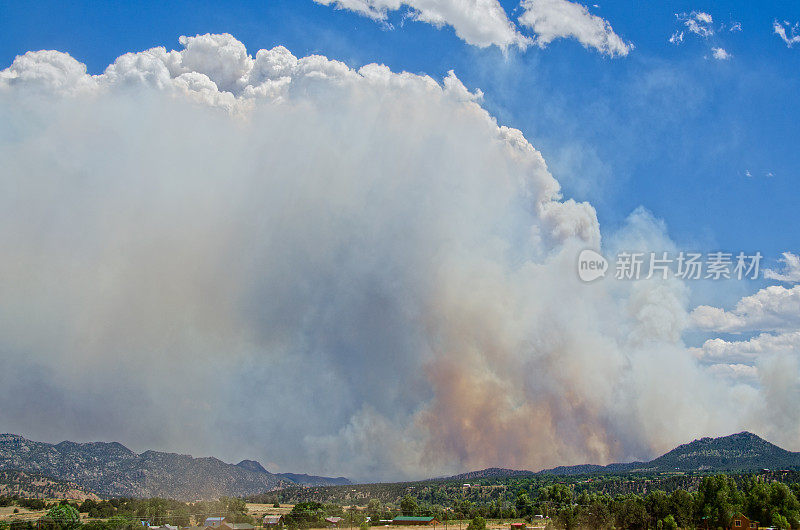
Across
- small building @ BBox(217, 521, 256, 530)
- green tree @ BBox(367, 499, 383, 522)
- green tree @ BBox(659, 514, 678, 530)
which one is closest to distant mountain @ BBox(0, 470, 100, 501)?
green tree @ BBox(367, 499, 383, 522)

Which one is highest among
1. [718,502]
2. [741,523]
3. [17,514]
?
[718,502]

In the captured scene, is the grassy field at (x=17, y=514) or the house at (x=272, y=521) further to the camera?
the grassy field at (x=17, y=514)

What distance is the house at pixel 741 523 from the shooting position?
109m

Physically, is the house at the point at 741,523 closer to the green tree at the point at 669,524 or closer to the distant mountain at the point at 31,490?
the green tree at the point at 669,524

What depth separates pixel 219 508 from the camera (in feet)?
520

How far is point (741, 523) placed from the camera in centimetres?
10906

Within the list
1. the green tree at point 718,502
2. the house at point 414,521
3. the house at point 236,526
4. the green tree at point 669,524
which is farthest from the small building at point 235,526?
the green tree at point 718,502

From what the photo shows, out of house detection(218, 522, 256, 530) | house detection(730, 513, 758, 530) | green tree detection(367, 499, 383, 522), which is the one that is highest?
house detection(730, 513, 758, 530)

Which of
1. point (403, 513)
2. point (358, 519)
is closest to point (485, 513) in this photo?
point (403, 513)

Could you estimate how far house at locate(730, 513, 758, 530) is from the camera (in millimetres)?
108625

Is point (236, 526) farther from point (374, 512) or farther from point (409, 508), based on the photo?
point (409, 508)

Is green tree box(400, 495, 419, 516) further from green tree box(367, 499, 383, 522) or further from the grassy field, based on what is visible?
the grassy field

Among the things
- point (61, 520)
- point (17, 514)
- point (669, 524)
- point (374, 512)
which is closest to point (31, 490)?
point (17, 514)

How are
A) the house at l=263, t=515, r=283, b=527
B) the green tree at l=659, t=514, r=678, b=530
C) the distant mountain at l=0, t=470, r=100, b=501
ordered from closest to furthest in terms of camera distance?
the green tree at l=659, t=514, r=678, b=530 < the house at l=263, t=515, r=283, b=527 < the distant mountain at l=0, t=470, r=100, b=501
